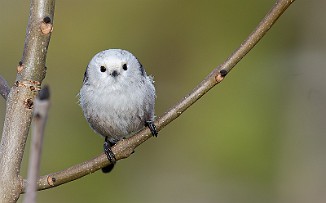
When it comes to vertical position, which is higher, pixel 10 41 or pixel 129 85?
pixel 10 41

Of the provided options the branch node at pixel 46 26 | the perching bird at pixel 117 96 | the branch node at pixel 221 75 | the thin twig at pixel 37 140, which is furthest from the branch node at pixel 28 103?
the perching bird at pixel 117 96

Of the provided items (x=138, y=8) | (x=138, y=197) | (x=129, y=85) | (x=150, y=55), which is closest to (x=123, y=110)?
(x=129, y=85)

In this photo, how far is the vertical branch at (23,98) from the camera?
1688 millimetres

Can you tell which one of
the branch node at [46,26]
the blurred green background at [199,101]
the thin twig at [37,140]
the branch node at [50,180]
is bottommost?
the thin twig at [37,140]

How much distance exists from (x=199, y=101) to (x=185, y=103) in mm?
4250

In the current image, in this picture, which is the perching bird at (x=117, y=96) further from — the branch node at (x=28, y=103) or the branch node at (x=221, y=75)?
the branch node at (x=28, y=103)

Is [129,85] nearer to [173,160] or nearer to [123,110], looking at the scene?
[123,110]

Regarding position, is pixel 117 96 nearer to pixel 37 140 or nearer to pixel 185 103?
pixel 185 103

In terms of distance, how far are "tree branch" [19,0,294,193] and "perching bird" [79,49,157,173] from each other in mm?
866

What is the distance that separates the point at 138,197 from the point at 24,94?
4.02 m

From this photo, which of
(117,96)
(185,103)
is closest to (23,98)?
(185,103)

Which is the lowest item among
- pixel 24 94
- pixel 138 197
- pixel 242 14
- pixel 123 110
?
pixel 24 94

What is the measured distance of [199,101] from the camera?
20.7ft

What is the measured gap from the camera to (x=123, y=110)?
3.26 m
